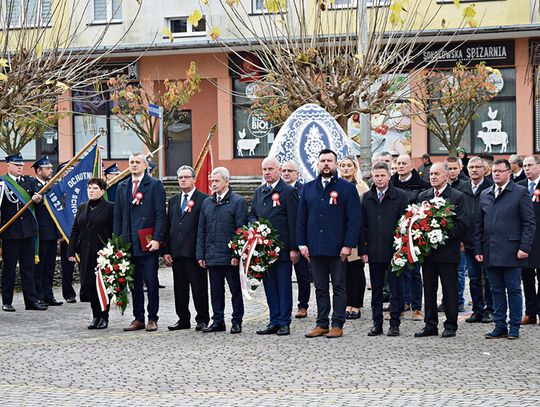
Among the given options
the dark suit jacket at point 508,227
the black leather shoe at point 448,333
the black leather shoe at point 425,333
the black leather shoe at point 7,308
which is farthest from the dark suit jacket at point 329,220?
the black leather shoe at point 7,308

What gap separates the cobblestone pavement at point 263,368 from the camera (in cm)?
1017

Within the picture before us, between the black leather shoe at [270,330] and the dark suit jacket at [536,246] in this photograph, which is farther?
the dark suit jacket at [536,246]

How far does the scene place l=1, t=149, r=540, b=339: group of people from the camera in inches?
550

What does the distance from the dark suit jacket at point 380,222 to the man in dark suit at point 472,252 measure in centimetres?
132

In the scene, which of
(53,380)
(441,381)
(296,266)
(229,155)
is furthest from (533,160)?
(229,155)

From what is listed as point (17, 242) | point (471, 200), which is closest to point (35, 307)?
point (17, 242)

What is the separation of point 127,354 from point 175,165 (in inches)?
1227

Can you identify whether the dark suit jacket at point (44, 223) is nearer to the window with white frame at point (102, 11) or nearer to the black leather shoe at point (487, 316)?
the black leather shoe at point (487, 316)

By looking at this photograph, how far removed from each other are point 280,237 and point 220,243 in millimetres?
717

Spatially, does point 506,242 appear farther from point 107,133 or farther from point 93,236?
point 107,133

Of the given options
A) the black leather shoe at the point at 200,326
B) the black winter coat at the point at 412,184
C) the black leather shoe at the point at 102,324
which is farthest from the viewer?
the black winter coat at the point at 412,184

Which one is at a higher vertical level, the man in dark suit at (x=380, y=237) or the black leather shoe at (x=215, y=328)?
the man in dark suit at (x=380, y=237)

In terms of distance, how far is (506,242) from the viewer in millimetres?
13898

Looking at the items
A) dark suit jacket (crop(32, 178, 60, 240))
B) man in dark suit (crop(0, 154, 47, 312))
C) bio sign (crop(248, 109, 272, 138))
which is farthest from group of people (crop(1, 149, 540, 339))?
bio sign (crop(248, 109, 272, 138))
